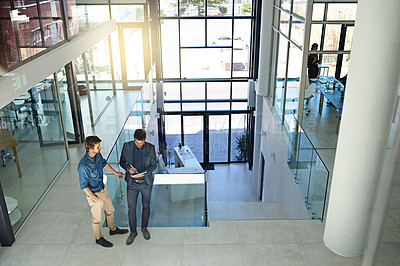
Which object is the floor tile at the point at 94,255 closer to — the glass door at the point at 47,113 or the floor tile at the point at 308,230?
the floor tile at the point at 308,230

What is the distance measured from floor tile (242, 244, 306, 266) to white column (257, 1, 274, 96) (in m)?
8.19

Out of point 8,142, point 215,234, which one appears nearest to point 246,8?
point 8,142

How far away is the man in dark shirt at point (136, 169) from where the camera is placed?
5219mm

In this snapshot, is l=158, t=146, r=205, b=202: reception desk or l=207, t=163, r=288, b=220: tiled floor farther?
l=207, t=163, r=288, b=220: tiled floor

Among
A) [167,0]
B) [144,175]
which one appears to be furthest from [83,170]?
[167,0]

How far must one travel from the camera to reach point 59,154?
8.25 m

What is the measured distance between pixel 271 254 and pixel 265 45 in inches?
340

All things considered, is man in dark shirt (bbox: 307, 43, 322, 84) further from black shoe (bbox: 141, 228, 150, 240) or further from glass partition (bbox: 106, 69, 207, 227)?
black shoe (bbox: 141, 228, 150, 240)

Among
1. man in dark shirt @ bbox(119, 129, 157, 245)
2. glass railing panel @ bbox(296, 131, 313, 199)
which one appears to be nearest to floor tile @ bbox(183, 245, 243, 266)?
man in dark shirt @ bbox(119, 129, 157, 245)

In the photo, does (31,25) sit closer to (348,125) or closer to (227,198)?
(348,125)

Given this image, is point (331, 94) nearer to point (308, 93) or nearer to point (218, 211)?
point (308, 93)

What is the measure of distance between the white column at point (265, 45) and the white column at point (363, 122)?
8096 millimetres

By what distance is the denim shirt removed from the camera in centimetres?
482

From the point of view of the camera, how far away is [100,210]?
5098mm
